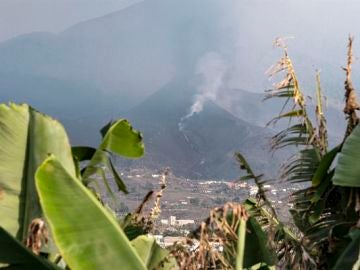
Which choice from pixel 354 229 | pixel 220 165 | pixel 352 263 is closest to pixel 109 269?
pixel 352 263

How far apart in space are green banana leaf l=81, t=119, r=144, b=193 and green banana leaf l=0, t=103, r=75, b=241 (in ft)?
3.04

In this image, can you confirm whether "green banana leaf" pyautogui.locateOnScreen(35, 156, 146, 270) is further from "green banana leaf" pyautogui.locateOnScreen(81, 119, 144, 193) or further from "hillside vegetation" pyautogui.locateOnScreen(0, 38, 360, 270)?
"green banana leaf" pyautogui.locateOnScreen(81, 119, 144, 193)

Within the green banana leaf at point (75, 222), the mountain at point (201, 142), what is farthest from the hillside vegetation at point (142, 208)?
the mountain at point (201, 142)

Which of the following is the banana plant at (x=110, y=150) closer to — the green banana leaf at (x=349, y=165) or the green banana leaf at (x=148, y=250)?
the green banana leaf at (x=148, y=250)

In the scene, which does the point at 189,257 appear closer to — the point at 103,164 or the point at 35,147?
the point at 35,147

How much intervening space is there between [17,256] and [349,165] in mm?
2905

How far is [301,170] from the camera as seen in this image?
7504 millimetres

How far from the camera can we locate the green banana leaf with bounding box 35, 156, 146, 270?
324 cm

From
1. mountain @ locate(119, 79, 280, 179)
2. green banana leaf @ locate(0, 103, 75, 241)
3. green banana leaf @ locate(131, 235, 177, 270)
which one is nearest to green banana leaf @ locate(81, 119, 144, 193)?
green banana leaf @ locate(131, 235, 177, 270)

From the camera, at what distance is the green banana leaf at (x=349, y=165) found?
5.36 m

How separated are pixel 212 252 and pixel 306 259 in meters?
2.41

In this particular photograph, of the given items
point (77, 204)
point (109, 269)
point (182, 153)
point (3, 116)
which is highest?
point (3, 116)

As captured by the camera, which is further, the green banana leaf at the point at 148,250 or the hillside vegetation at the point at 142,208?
the green banana leaf at the point at 148,250

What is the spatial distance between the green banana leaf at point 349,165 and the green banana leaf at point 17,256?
2.73m
